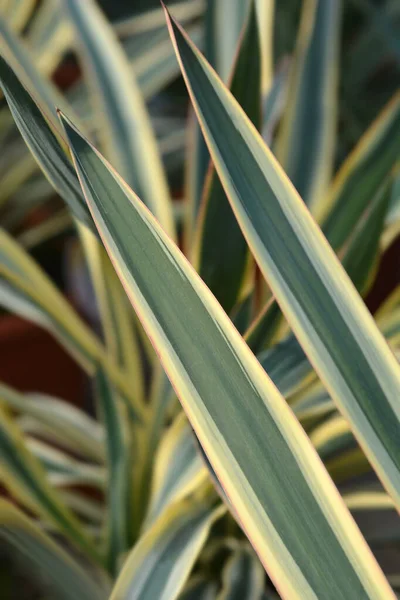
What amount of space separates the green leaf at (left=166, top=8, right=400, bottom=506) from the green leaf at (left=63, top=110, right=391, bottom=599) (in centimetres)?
3

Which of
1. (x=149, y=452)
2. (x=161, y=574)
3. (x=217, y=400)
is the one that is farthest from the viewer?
(x=149, y=452)

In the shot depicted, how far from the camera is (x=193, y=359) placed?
0.71 ft

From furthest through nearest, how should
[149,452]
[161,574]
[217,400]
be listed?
1. [149,452]
2. [161,574]
3. [217,400]

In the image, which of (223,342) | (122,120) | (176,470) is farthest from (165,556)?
(122,120)

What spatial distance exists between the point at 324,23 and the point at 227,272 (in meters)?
0.22

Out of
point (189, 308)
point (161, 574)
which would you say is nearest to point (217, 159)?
point (189, 308)

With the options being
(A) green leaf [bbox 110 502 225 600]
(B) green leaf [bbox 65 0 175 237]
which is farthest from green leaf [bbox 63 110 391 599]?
(B) green leaf [bbox 65 0 175 237]

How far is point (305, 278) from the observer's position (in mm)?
241

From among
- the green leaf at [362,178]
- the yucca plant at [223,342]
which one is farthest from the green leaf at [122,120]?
the green leaf at [362,178]

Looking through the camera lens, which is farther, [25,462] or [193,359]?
[25,462]

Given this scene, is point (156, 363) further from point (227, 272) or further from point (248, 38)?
point (248, 38)

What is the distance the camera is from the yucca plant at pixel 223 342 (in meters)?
0.21

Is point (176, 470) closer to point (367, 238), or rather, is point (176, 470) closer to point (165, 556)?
point (165, 556)

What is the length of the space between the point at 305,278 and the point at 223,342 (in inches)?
1.8
